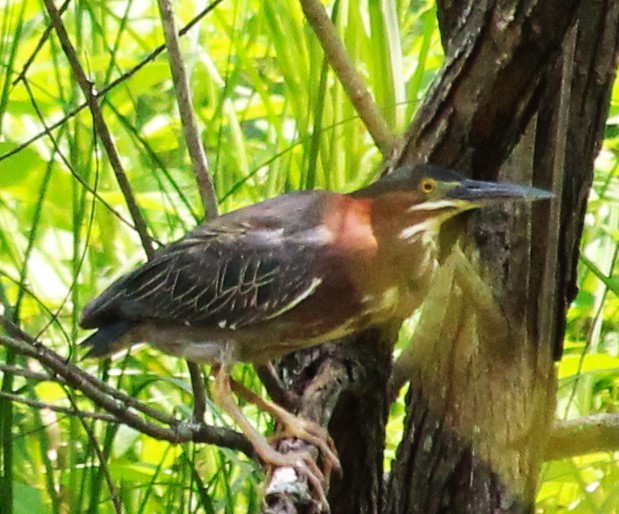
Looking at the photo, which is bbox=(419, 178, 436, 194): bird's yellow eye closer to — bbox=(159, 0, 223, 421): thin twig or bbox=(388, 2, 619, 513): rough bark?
bbox=(388, 2, 619, 513): rough bark

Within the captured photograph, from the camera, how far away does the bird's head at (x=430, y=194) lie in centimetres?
109

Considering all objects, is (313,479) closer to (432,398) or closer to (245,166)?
(432,398)

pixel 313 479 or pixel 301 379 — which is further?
pixel 301 379

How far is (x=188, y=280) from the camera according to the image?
4.07 ft

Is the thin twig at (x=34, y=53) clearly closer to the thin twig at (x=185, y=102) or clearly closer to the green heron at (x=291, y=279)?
the thin twig at (x=185, y=102)

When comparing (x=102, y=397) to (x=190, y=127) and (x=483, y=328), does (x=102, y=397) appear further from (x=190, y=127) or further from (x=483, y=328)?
(x=483, y=328)

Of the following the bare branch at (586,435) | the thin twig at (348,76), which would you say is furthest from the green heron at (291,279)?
the bare branch at (586,435)

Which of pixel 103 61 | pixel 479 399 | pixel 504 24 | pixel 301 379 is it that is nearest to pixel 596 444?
pixel 479 399

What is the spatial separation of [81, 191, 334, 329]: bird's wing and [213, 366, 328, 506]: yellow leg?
0.21ft

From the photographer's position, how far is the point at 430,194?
1.14 meters

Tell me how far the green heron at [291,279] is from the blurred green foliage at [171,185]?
51 mm

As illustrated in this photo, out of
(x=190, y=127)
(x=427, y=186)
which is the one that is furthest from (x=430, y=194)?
(x=190, y=127)

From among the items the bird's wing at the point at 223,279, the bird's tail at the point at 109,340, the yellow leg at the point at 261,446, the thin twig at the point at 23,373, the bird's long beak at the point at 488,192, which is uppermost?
the bird's long beak at the point at 488,192

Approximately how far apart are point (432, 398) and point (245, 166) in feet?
1.21
